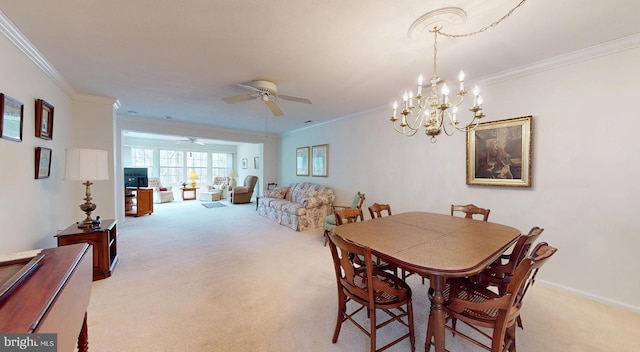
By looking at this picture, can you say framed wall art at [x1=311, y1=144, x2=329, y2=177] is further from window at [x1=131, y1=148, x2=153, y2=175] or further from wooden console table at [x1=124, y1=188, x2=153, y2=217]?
window at [x1=131, y1=148, x2=153, y2=175]

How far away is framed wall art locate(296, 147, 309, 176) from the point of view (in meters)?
6.31

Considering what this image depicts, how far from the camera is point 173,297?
2.33 metres

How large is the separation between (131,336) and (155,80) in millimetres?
2909

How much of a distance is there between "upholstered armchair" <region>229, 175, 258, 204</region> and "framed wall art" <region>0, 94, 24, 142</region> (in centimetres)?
627

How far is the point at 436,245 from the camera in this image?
5.39 ft

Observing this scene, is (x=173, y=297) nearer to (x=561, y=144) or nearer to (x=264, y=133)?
(x=561, y=144)

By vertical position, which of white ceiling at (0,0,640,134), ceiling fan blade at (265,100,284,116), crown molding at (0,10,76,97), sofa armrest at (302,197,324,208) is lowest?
sofa armrest at (302,197,324,208)

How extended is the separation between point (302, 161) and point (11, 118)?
5.00m

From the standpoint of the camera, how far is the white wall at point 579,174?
2129 millimetres

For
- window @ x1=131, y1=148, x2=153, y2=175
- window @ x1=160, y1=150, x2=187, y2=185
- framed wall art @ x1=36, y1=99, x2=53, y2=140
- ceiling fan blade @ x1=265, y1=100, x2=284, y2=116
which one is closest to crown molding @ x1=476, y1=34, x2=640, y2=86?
ceiling fan blade @ x1=265, y1=100, x2=284, y2=116

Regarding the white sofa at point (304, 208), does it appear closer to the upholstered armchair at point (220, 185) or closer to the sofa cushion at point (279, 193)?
the sofa cushion at point (279, 193)

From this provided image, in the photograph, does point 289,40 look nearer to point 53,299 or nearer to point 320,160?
point 53,299

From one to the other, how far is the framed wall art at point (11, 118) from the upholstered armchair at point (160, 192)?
717 centimetres

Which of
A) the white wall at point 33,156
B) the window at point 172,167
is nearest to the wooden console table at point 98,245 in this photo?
the white wall at point 33,156
